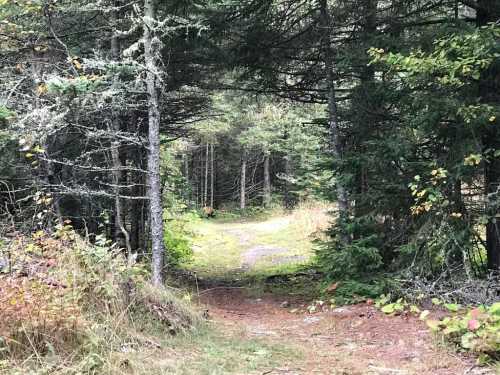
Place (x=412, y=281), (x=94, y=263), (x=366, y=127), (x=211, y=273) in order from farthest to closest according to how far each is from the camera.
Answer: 1. (x=211, y=273)
2. (x=366, y=127)
3. (x=412, y=281)
4. (x=94, y=263)

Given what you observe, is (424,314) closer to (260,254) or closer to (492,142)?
(492,142)

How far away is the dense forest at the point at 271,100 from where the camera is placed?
15.4 ft

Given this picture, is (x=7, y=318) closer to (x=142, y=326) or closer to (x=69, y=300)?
(x=69, y=300)

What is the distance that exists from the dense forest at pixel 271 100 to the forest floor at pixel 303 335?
19 cm

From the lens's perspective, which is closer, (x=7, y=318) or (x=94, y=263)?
(x=7, y=318)

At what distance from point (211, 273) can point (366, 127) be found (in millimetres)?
6543

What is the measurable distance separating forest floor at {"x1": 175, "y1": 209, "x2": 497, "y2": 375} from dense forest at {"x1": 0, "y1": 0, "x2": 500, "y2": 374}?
19 centimetres

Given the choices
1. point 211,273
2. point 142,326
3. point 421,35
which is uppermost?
point 421,35

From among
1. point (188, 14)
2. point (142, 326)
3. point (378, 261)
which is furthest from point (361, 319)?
point (188, 14)

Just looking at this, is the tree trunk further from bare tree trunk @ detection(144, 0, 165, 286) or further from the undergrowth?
bare tree trunk @ detection(144, 0, 165, 286)

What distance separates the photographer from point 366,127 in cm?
901

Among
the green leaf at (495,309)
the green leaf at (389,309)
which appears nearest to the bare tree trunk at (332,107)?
the green leaf at (389,309)

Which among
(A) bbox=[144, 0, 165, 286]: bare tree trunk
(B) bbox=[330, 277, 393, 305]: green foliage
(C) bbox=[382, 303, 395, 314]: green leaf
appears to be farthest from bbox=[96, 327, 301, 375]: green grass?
(B) bbox=[330, 277, 393, 305]: green foliage

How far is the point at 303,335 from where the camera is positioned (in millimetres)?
6184
